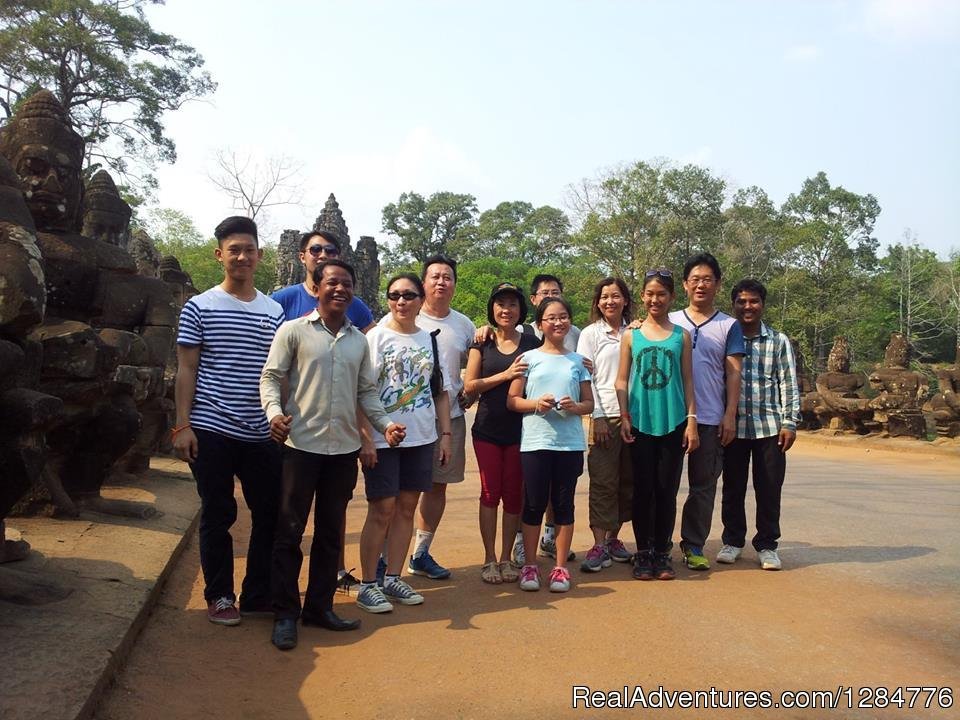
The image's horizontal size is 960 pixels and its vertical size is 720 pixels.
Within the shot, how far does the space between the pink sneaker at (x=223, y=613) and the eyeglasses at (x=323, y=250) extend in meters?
1.82

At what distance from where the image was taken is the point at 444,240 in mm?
57219

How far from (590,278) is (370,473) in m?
27.8

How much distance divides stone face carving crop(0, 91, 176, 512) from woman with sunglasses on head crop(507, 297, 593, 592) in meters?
2.32

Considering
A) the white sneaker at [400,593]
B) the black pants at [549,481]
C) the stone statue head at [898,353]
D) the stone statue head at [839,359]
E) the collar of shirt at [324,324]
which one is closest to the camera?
the collar of shirt at [324,324]

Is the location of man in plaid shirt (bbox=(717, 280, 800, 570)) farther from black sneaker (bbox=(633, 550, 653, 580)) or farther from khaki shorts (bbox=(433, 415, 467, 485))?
khaki shorts (bbox=(433, 415, 467, 485))

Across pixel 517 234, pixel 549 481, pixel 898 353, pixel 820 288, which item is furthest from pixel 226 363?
pixel 517 234

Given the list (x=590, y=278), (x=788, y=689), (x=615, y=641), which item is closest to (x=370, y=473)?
(x=615, y=641)

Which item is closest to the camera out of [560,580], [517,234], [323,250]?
[560,580]

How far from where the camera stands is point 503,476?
4438 millimetres

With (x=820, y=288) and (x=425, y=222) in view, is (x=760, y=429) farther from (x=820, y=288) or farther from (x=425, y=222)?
(x=425, y=222)

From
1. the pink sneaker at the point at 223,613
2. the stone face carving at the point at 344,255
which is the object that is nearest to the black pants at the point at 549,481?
the pink sneaker at the point at 223,613

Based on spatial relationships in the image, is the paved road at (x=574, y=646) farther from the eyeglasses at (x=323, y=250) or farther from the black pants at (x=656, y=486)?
the eyeglasses at (x=323, y=250)

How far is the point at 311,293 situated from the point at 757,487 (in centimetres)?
294

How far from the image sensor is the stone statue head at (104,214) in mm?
7098
